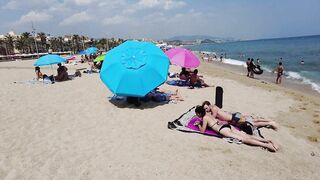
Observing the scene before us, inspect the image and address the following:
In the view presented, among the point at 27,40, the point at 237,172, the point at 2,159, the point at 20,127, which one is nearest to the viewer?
the point at 237,172

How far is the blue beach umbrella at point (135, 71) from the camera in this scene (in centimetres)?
796

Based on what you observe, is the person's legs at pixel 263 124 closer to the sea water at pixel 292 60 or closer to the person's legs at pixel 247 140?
the person's legs at pixel 247 140

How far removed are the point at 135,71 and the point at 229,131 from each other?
336 centimetres

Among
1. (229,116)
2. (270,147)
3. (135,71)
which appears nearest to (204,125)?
(229,116)

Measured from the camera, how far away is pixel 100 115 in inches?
311

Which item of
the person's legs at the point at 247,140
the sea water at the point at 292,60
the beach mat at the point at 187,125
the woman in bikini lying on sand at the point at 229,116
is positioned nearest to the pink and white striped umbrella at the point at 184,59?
the beach mat at the point at 187,125

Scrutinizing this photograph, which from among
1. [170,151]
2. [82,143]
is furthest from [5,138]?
[170,151]

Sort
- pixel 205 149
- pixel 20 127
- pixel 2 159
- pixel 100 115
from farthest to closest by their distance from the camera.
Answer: pixel 100 115
pixel 20 127
pixel 205 149
pixel 2 159

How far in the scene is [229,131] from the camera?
19.5ft

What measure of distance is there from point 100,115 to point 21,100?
153 inches

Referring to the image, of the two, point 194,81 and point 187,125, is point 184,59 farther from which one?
point 187,125

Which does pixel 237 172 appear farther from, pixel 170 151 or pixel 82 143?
pixel 82 143

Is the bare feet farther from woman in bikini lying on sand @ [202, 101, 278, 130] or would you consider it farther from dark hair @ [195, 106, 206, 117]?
dark hair @ [195, 106, 206, 117]

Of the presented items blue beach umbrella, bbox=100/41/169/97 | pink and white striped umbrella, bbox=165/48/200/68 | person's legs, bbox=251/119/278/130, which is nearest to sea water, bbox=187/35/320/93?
pink and white striped umbrella, bbox=165/48/200/68
